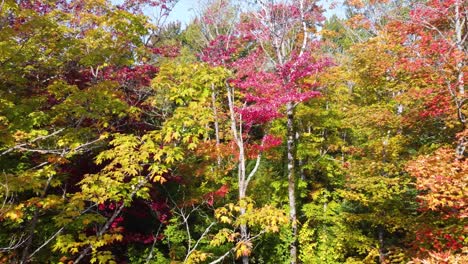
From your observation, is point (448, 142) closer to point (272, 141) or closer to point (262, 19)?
point (272, 141)

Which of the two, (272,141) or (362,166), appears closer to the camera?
(362,166)

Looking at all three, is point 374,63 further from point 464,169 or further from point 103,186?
point 103,186

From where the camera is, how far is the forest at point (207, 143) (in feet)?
20.5

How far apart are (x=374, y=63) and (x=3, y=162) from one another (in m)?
12.7

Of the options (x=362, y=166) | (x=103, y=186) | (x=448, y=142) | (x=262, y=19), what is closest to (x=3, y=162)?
(x=103, y=186)

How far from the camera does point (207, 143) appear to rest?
14430 millimetres

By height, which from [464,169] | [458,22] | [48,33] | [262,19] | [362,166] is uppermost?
[262,19]

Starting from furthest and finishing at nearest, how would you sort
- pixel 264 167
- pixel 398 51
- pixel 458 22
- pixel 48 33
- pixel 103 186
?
1. pixel 264 167
2. pixel 398 51
3. pixel 458 22
4. pixel 48 33
5. pixel 103 186

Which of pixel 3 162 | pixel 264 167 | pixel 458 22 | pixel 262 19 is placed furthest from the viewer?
pixel 264 167

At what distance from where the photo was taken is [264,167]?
56.1 ft

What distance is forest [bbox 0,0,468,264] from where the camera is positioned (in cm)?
624

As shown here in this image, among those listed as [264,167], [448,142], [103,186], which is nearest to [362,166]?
[448,142]

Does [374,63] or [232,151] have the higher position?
[374,63]

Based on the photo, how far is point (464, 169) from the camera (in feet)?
20.0
